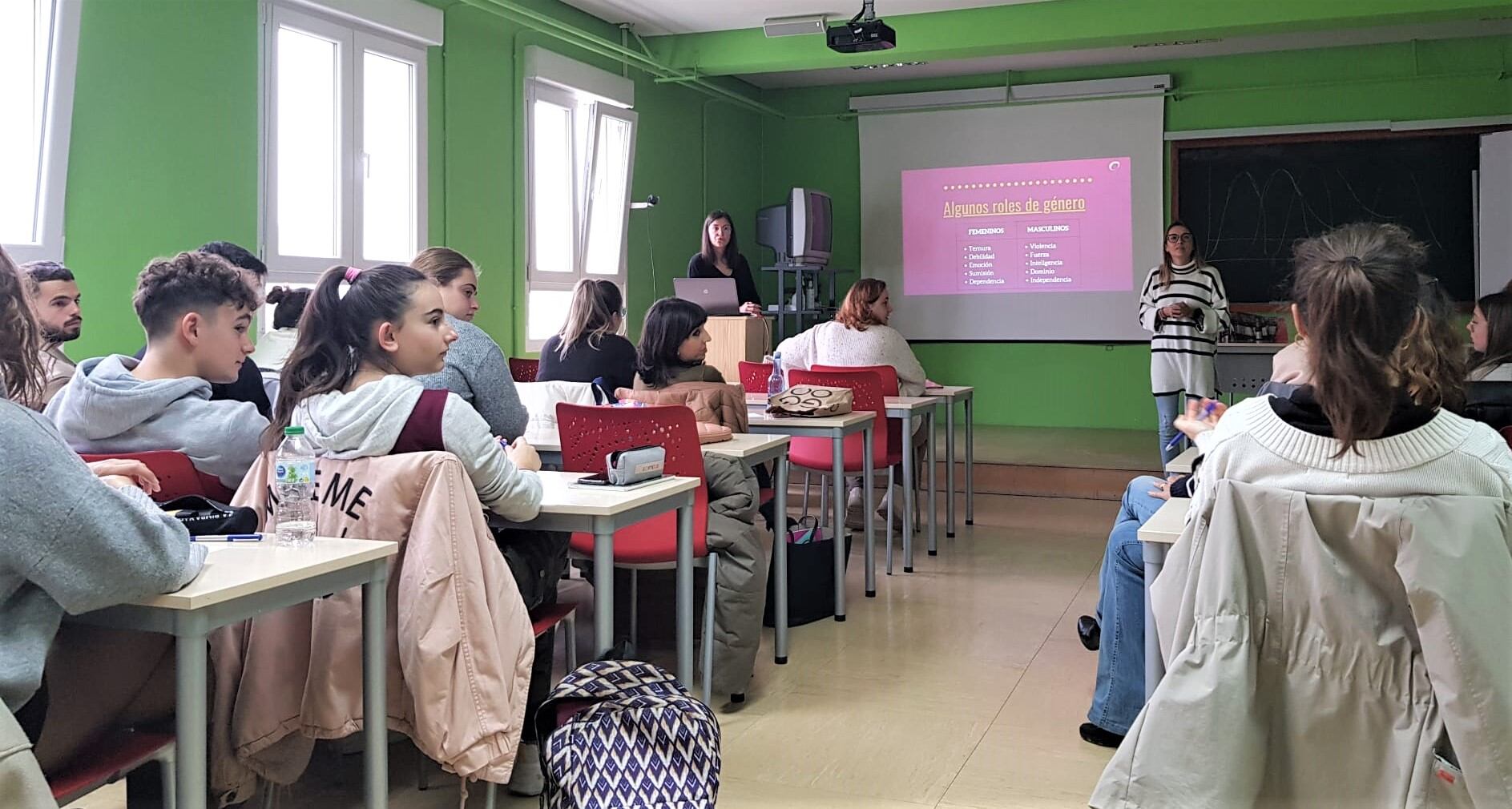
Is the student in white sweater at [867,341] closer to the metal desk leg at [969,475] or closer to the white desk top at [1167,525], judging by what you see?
the metal desk leg at [969,475]

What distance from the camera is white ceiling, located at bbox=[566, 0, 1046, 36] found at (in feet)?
22.5

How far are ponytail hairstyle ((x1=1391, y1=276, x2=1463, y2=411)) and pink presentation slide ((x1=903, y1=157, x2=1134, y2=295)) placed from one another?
7.11 metres

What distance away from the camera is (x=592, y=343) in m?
4.21

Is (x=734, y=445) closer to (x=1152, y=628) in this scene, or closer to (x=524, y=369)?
(x=1152, y=628)

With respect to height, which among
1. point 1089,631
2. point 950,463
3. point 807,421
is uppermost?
point 807,421

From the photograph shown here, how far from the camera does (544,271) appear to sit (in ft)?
22.8

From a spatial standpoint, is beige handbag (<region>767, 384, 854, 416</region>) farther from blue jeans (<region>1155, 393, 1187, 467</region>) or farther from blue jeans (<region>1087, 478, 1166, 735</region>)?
blue jeans (<region>1155, 393, 1187, 467</region>)

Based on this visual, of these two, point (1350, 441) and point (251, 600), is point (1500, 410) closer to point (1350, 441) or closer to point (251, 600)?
point (1350, 441)

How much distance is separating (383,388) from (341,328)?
0.20 meters

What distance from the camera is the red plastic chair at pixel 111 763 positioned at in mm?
1634

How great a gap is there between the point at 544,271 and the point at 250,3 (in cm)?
240

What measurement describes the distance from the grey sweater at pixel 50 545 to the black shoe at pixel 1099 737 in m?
2.16

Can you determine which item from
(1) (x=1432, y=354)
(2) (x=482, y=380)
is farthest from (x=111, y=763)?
(1) (x=1432, y=354)

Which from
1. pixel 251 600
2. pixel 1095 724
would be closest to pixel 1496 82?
pixel 1095 724
